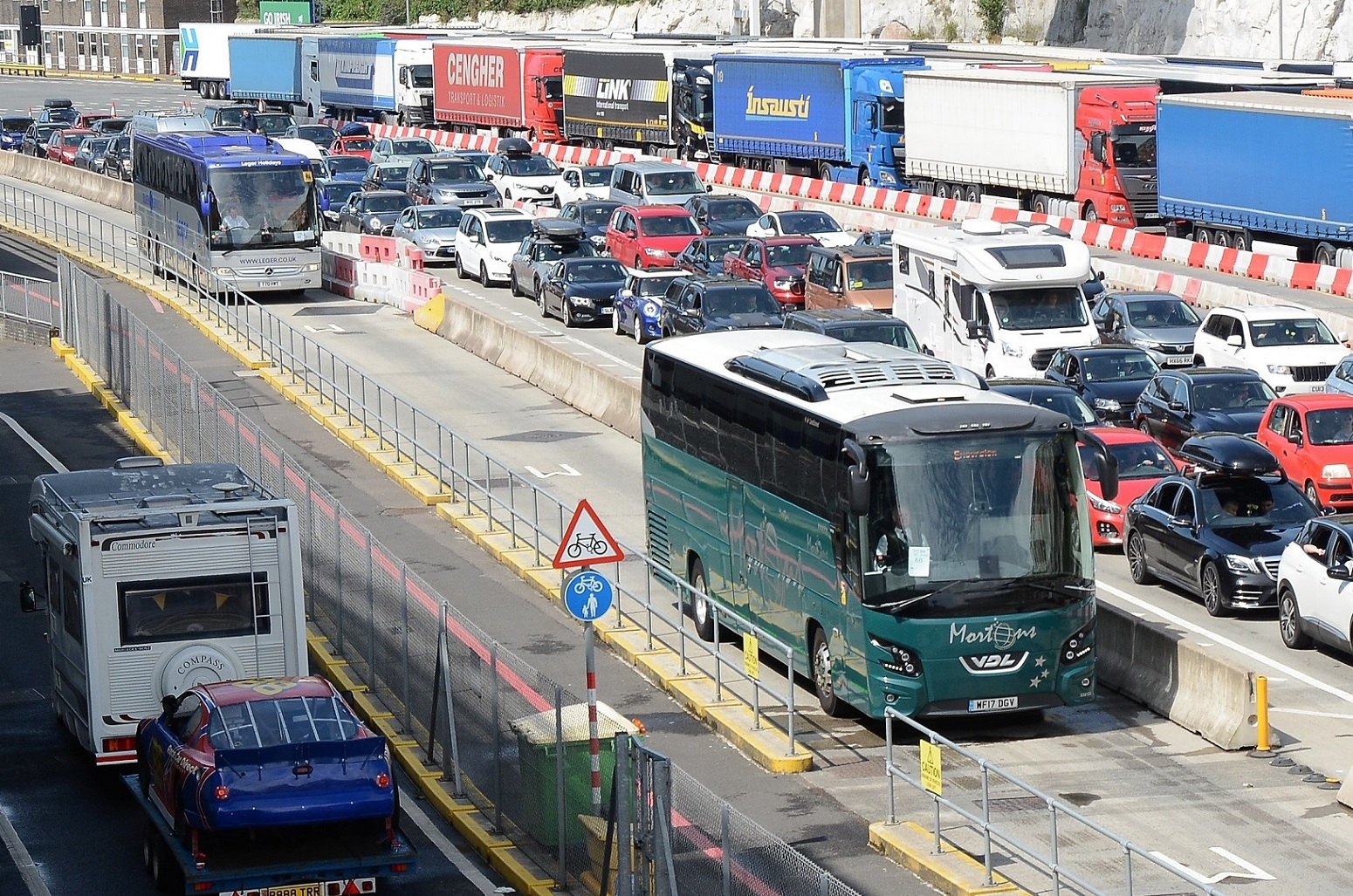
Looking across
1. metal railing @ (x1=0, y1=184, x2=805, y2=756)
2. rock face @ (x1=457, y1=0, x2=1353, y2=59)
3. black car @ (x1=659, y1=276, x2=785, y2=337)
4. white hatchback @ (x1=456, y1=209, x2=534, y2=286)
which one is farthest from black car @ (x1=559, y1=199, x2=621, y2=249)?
rock face @ (x1=457, y1=0, x2=1353, y2=59)

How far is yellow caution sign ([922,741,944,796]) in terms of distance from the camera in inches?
635

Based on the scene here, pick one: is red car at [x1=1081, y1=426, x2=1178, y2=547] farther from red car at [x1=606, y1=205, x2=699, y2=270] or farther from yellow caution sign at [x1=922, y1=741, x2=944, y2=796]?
red car at [x1=606, y1=205, x2=699, y2=270]

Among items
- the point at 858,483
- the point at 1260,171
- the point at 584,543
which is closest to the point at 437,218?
the point at 1260,171

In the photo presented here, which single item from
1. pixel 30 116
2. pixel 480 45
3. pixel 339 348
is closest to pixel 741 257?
pixel 339 348

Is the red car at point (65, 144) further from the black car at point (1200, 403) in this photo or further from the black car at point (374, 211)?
the black car at point (1200, 403)

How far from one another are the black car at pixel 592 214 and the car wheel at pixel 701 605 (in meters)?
30.6

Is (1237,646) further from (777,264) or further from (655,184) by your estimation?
(655,184)

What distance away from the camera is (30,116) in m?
109

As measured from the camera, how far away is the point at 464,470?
3161 cm

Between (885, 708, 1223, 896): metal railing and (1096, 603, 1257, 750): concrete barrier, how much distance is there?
2.31 m

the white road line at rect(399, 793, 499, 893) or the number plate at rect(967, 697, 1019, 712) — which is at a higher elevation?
the number plate at rect(967, 697, 1019, 712)

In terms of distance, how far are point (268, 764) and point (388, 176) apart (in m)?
51.5

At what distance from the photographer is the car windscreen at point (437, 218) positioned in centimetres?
5553

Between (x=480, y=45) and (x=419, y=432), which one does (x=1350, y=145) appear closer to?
(x=419, y=432)
